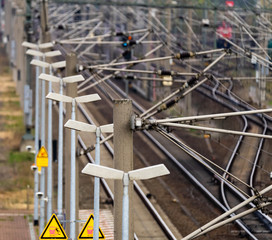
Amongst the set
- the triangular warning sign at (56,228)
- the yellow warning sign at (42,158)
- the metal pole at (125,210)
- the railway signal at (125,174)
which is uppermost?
the railway signal at (125,174)

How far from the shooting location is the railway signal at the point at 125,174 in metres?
19.0

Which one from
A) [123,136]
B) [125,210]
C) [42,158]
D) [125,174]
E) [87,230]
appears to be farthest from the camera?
[42,158]

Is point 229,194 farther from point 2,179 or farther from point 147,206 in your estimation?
point 2,179

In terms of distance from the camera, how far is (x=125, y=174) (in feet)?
63.0

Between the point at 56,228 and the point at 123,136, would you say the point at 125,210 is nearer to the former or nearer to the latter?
the point at 123,136

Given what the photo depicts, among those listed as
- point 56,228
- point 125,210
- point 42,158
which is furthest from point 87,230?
point 42,158

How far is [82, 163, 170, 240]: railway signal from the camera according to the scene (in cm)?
1897

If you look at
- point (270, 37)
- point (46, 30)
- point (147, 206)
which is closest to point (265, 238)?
point (147, 206)

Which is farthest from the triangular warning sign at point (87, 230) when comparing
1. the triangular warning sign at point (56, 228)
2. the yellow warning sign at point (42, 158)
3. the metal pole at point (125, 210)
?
the yellow warning sign at point (42, 158)

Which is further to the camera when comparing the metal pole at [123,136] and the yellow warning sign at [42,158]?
the yellow warning sign at [42,158]

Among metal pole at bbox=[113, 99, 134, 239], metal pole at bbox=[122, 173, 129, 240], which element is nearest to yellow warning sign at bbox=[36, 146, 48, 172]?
metal pole at bbox=[113, 99, 134, 239]

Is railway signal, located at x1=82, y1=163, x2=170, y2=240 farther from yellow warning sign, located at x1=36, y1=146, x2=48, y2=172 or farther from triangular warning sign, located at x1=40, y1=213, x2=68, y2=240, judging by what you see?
yellow warning sign, located at x1=36, y1=146, x2=48, y2=172

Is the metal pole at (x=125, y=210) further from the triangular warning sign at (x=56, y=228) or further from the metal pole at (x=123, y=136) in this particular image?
the triangular warning sign at (x=56, y=228)

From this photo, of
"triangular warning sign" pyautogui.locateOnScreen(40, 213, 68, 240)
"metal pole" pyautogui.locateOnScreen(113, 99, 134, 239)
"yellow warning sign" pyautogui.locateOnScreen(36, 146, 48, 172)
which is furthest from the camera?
"yellow warning sign" pyautogui.locateOnScreen(36, 146, 48, 172)
